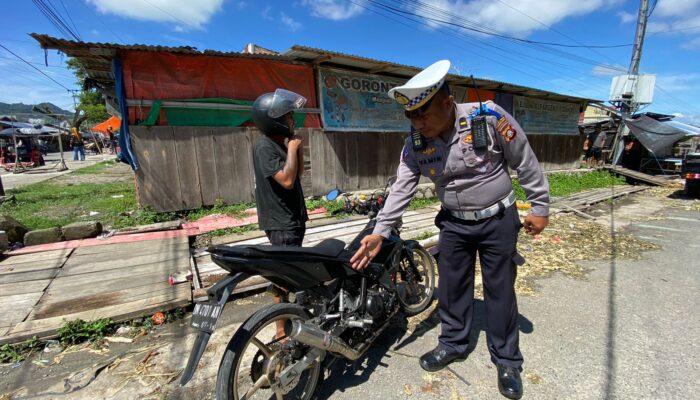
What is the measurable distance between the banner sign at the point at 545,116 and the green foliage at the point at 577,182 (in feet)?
6.48

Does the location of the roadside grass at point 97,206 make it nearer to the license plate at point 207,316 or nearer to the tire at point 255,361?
the tire at point 255,361

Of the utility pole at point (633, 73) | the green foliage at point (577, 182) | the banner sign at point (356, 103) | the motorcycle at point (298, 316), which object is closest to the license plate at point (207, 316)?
the motorcycle at point (298, 316)

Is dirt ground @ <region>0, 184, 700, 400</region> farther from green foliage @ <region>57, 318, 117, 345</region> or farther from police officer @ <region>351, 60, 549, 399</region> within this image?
police officer @ <region>351, 60, 549, 399</region>

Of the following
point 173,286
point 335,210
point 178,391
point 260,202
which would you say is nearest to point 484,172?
point 260,202

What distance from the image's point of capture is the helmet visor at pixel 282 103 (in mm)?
2393

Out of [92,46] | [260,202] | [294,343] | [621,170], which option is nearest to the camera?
[294,343]

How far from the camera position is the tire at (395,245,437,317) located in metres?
3.08

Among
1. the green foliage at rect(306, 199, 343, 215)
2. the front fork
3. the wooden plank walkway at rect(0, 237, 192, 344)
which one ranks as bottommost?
the wooden plank walkway at rect(0, 237, 192, 344)

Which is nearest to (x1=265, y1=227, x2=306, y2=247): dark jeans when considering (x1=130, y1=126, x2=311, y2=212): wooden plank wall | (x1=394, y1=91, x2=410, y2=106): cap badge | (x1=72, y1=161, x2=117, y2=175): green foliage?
(x1=394, y1=91, x2=410, y2=106): cap badge

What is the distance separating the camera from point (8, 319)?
3.04 m

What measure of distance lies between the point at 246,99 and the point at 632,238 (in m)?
7.82

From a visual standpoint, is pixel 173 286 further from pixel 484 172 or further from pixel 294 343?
pixel 484 172

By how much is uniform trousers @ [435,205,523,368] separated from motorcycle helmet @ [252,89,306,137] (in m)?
1.36

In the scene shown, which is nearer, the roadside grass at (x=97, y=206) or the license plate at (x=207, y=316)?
the license plate at (x=207, y=316)
